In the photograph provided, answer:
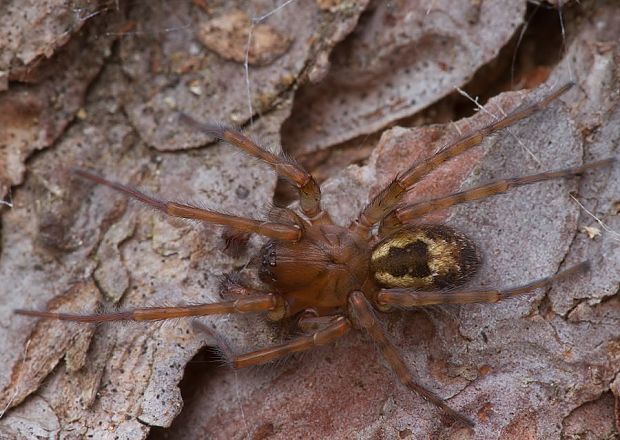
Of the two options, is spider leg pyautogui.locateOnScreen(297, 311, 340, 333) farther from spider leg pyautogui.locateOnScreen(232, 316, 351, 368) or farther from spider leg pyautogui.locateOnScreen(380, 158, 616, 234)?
spider leg pyautogui.locateOnScreen(380, 158, 616, 234)

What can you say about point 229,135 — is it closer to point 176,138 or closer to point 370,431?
point 176,138

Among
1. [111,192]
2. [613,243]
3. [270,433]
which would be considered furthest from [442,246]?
[111,192]

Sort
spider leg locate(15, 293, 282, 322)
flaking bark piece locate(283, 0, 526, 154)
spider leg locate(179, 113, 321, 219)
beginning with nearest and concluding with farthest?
→ spider leg locate(15, 293, 282, 322) < spider leg locate(179, 113, 321, 219) < flaking bark piece locate(283, 0, 526, 154)

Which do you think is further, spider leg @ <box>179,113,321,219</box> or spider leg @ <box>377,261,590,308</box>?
spider leg @ <box>179,113,321,219</box>

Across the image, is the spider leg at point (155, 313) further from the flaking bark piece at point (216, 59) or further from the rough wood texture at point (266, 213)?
the flaking bark piece at point (216, 59)

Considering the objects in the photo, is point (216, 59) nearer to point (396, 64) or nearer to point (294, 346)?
point (396, 64)

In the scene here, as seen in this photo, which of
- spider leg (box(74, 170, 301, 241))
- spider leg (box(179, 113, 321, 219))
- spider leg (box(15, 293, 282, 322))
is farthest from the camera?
spider leg (box(179, 113, 321, 219))

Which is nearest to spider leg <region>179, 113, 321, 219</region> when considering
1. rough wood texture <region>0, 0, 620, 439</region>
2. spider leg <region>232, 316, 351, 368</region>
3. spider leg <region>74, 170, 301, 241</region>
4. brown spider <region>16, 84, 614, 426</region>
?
brown spider <region>16, 84, 614, 426</region>

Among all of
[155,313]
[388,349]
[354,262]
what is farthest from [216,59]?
[388,349]
